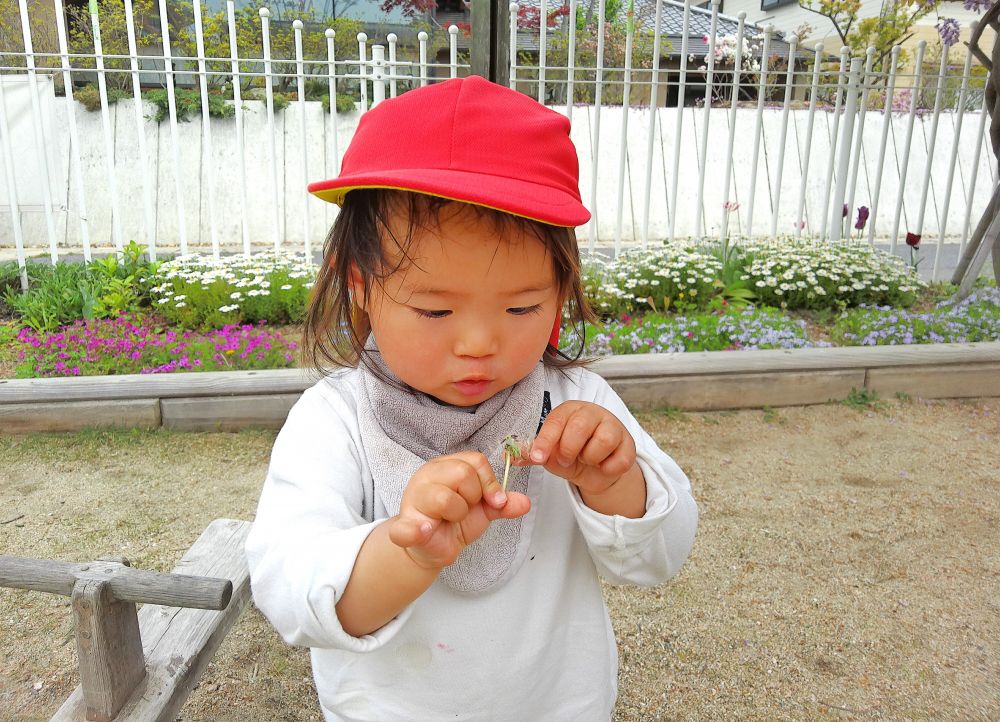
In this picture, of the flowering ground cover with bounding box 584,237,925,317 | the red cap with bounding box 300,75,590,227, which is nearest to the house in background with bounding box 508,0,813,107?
the flowering ground cover with bounding box 584,237,925,317

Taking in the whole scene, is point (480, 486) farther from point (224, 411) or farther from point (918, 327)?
point (918, 327)

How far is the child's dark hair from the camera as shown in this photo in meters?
1.01

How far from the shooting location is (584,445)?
101 cm

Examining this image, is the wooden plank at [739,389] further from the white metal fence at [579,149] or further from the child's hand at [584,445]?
the child's hand at [584,445]

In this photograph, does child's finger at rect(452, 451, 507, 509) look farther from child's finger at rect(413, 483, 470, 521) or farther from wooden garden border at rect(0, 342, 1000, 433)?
wooden garden border at rect(0, 342, 1000, 433)

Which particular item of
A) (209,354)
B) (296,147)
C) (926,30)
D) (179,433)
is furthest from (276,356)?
(926,30)

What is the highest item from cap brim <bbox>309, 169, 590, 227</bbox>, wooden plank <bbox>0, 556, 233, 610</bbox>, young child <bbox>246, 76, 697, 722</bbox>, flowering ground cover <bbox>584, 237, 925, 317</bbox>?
cap brim <bbox>309, 169, 590, 227</bbox>

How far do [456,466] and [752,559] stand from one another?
2.17 m

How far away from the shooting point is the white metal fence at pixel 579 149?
5.75 meters

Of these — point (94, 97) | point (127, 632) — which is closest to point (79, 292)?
point (127, 632)

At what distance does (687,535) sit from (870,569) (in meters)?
1.85

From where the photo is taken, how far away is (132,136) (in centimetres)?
852

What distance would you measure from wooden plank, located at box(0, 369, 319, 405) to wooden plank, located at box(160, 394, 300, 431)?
34 mm

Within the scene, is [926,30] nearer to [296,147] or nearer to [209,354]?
[296,147]
